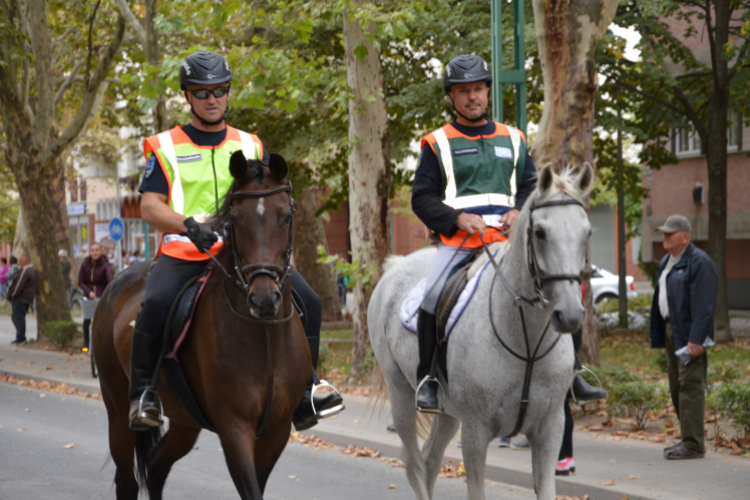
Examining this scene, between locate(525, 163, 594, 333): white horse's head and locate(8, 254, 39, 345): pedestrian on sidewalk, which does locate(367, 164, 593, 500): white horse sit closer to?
locate(525, 163, 594, 333): white horse's head

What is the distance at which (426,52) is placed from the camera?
20281 mm

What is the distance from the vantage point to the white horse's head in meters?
4.05

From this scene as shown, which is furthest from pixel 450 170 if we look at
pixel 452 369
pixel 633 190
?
pixel 633 190

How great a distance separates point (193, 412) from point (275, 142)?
54.2ft

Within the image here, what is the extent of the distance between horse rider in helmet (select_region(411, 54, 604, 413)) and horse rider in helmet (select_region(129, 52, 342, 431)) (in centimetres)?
89

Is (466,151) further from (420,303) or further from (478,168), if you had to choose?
(420,303)

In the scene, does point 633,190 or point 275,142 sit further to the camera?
point 633,190

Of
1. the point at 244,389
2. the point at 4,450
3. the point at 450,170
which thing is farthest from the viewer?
the point at 4,450

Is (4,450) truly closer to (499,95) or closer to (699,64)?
(499,95)

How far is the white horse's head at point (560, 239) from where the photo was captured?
13.3ft

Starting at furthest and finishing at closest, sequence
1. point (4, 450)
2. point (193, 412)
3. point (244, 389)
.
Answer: point (4, 450), point (193, 412), point (244, 389)

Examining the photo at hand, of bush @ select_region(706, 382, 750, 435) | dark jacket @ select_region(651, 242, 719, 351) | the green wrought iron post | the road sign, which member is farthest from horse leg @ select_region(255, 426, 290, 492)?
the road sign

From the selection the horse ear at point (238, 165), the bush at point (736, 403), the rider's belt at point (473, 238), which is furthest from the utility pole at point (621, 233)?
the horse ear at point (238, 165)

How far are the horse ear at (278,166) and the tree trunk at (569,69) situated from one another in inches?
255
